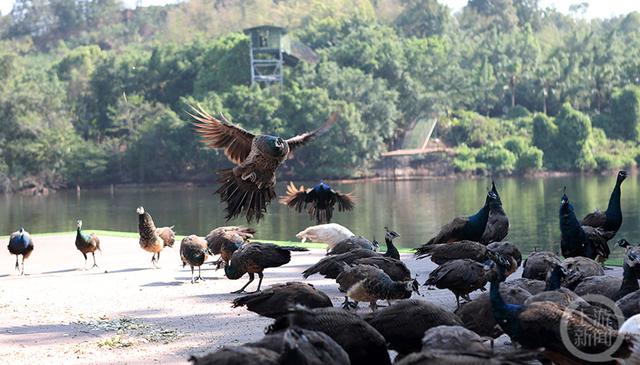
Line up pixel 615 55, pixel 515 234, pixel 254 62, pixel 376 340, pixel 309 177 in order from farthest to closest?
pixel 615 55 → pixel 254 62 → pixel 309 177 → pixel 515 234 → pixel 376 340

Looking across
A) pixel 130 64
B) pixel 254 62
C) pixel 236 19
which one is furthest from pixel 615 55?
pixel 236 19

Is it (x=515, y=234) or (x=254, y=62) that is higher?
(x=254, y=62)

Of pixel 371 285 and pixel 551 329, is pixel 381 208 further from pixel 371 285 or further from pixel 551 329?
pixel 551 329

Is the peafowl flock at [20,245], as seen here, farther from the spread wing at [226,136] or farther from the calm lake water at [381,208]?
the calm lake water at [381,208]

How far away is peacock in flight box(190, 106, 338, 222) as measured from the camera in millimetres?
10680

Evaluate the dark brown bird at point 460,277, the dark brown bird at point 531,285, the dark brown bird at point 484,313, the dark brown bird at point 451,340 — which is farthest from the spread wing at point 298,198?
the dark brown bird at point 451,340

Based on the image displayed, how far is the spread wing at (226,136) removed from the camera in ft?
36.0

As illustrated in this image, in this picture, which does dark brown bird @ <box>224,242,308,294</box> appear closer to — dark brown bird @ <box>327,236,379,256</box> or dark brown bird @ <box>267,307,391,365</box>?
dark brown bird @ <box>327,236,379,256</box>

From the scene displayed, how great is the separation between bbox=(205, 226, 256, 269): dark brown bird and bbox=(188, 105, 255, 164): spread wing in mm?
922

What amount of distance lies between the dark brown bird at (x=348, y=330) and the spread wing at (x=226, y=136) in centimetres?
519

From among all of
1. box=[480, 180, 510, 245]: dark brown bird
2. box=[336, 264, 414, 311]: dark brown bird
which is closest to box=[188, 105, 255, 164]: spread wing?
box=[480, 180, 510, 245]: dark brown bird

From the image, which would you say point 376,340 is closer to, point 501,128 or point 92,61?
point 501,128

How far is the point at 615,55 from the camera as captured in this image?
74438mm

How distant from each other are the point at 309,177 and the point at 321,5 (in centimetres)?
5538
